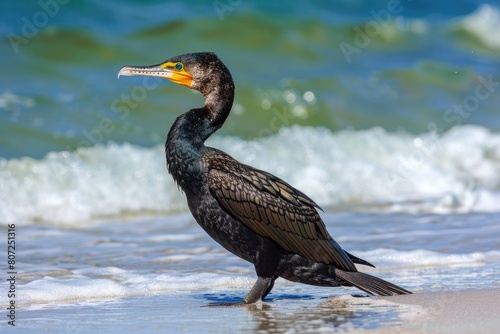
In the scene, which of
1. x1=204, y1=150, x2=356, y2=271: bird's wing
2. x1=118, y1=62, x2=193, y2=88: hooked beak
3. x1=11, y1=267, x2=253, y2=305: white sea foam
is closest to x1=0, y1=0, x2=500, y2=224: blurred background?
x1=11, y1=267, x2=253, y2=305: white sea foam

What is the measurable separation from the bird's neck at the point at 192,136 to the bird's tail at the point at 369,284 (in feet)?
3.40

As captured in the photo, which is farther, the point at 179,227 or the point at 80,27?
the point at 80,27

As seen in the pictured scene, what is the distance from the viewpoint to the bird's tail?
21.2ft

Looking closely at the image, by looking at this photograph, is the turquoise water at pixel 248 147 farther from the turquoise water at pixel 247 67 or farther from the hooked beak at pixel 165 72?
the hooked beak at pixel 165 72

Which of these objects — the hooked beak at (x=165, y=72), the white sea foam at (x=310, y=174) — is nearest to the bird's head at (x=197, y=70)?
the hooked beak at (x=165, y=72)

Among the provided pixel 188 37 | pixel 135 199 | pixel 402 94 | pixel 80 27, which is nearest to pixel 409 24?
pixel 402 94

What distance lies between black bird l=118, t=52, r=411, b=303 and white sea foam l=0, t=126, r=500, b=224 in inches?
210

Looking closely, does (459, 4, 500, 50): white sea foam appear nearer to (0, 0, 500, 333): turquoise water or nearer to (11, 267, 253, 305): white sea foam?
(0, 0, 500, 333): turquoise water

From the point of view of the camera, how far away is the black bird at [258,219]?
6.37 metres

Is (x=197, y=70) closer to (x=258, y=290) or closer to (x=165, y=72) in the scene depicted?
(x=165, y=72)

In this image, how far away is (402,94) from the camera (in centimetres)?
1800

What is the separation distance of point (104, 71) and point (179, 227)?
6006mm

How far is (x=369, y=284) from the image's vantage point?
6.50m

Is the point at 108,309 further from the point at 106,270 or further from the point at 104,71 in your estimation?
the point at 104,71
